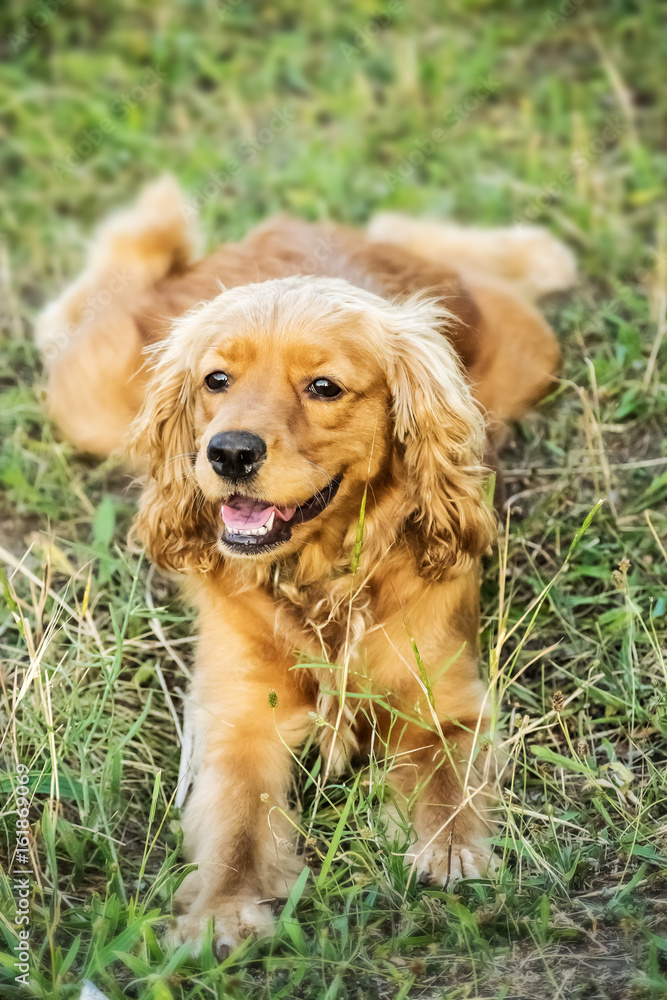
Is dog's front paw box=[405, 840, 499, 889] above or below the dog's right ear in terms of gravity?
below

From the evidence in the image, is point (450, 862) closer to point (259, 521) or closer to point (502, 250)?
point (259, 521)

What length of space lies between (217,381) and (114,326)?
4.16ft

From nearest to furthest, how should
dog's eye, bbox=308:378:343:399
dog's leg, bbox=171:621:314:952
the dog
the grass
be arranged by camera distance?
the grass < dog's leg, bbox=171:621:314:952 < the dog < dog's eye, bbox=308:378:343:399

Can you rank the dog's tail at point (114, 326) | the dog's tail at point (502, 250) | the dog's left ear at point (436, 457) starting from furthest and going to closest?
1. the dog's tail at point (502, 250)
2. the dog's tail at point (114, 326)
3. the dog's left ear at point (436, 457)

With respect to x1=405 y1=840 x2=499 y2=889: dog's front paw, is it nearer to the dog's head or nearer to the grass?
the grass

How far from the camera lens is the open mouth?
2793 millimetres

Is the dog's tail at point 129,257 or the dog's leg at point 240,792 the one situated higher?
the dog's tail at point 129,257

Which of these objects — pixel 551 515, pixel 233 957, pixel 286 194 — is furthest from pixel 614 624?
pixel 286 194

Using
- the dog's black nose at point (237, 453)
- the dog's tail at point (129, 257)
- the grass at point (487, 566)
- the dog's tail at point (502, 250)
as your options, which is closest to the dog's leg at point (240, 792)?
the grass at point (487, 566)

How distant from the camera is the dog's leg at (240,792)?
8.51 ft

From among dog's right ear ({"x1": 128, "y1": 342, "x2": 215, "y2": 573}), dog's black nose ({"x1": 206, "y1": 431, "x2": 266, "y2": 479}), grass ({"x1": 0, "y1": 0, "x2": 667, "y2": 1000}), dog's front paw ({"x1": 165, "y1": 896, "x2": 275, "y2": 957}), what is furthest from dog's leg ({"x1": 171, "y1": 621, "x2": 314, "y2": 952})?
dog's black nose ({"x1": 206, "y1": 431, "x2": 266, "y2": 479})

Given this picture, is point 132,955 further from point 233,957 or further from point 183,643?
point 183,643

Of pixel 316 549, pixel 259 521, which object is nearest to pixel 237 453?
pixel 259 521

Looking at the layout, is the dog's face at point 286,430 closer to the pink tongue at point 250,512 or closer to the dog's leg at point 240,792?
the pink tongue at point 250,512
